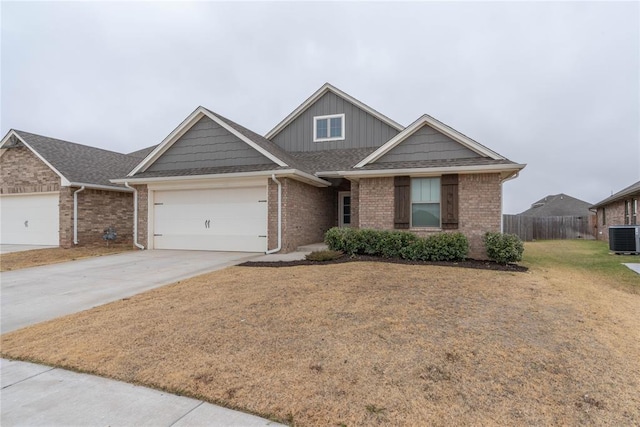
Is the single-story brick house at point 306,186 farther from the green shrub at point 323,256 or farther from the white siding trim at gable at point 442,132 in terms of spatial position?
the green shrub at point 323,256

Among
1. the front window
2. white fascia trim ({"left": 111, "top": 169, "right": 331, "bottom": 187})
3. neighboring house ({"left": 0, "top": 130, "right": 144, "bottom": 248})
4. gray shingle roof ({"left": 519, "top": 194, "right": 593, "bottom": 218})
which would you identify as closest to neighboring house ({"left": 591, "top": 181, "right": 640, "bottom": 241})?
gray shingle roof ({"left": 519, "top": 194, "right": 593, "bottom": 218})

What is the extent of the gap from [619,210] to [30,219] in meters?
31.6

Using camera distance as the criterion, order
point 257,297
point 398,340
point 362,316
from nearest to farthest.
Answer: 1. point 398,340
2. point 362,316
3. point 257,297

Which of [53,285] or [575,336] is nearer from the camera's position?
[575,336]

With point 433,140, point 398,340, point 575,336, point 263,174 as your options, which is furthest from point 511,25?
point 398,340

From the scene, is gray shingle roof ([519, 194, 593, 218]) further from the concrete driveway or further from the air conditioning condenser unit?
the concrete driveway

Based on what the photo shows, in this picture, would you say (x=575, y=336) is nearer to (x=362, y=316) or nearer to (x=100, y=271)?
(x=362, y=316)

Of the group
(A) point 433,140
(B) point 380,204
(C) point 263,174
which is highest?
(A) point 433,140

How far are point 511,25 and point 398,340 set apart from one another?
14461 millimetres

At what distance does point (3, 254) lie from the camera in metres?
12.7

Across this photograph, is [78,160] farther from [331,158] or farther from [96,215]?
[331,158]

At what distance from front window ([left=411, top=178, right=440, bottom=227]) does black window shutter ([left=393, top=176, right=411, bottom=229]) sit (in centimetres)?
20

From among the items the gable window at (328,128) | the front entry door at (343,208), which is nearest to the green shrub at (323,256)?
the front entry door at (343,208)

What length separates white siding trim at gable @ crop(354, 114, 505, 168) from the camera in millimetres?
10344
